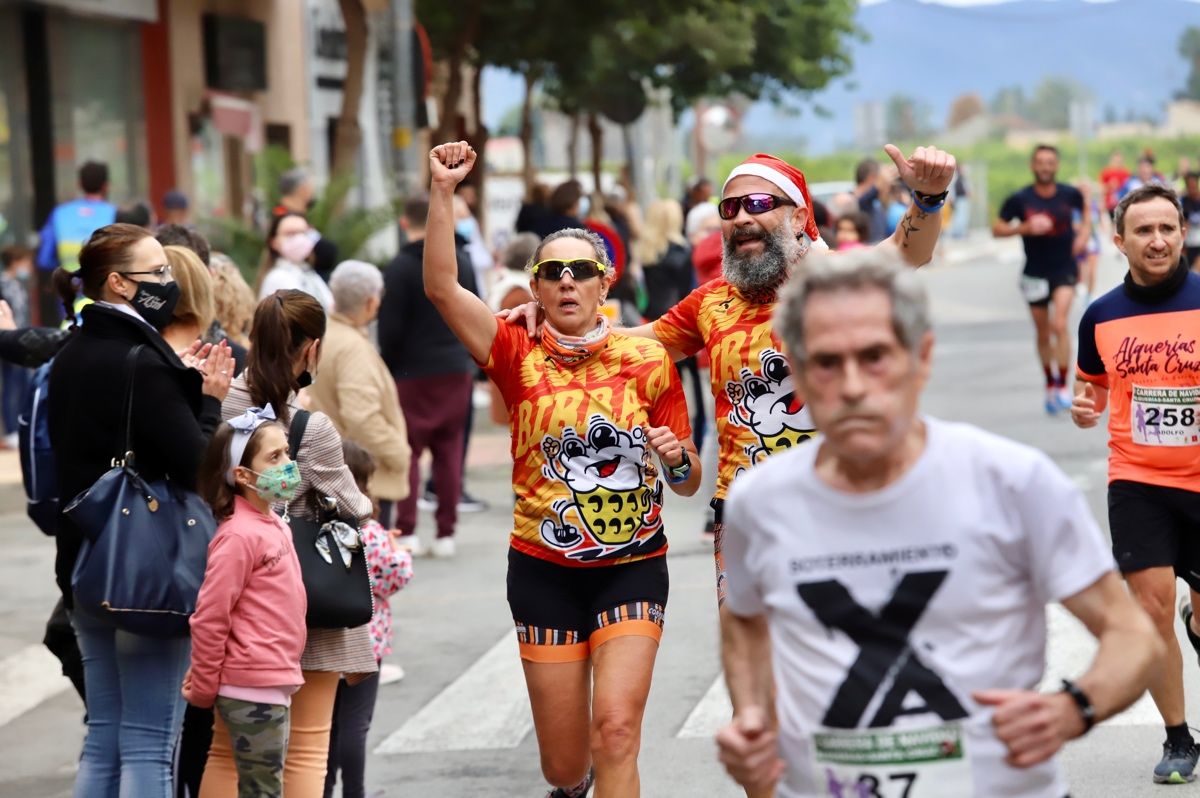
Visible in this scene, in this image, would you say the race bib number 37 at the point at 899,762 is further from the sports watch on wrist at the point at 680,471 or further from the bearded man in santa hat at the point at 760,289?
the sports watch on wrist at the point at 680,471

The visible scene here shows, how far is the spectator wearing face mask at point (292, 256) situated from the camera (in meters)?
10.4

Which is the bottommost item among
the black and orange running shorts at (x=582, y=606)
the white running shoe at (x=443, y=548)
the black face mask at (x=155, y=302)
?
the white running shoe at (x=443, y=548)

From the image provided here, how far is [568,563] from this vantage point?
18.7ft

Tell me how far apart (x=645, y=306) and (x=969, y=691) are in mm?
13210

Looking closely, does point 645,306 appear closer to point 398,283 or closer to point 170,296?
point 398,283

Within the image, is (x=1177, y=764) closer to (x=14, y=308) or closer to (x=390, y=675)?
(x=390, y=675)

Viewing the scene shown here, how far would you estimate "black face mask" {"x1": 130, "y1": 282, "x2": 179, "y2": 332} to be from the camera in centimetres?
580

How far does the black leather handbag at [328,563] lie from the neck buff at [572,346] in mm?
801

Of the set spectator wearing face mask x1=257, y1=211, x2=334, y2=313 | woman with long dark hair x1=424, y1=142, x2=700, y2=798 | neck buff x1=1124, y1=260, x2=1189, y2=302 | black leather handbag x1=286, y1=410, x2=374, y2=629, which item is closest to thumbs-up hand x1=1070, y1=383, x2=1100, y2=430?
neck buff x1=1124, y1=260, x2=1189, y2=302

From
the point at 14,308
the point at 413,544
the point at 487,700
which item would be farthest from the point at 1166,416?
the point at 14,308

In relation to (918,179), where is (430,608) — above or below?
below

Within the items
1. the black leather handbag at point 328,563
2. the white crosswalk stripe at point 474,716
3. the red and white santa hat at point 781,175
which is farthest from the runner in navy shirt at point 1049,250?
the black leather handbag at point 328,563

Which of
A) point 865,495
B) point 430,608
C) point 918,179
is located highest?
point 918,179

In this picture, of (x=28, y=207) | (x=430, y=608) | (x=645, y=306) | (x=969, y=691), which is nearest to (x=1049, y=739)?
(x=969, y=691)
